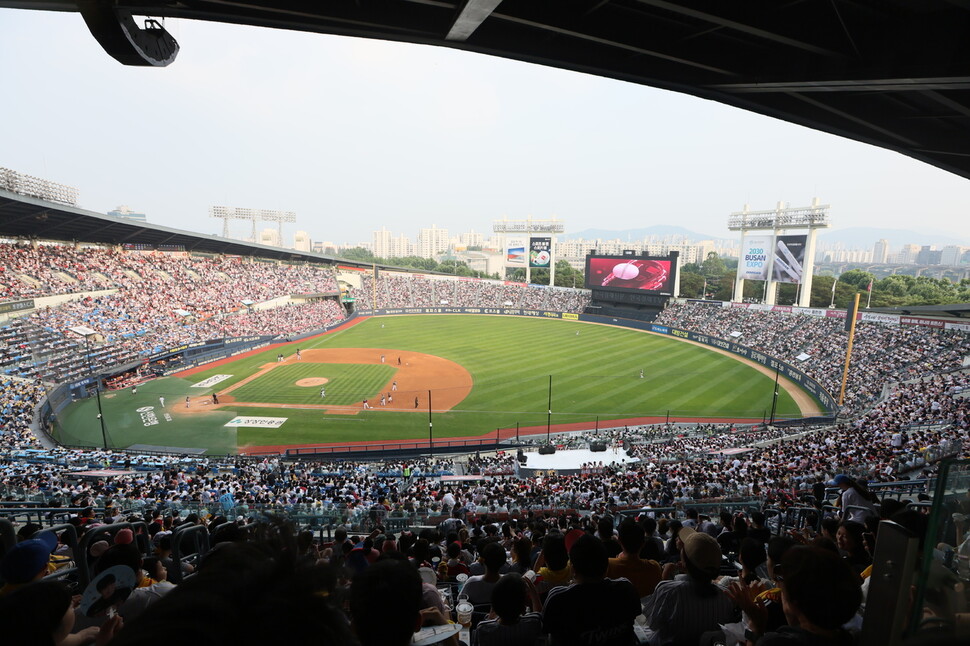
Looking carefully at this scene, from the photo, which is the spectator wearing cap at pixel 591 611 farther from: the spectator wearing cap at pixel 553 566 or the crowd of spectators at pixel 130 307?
the crowd of spectators at pixel 130 307

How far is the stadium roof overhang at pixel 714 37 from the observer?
5.26m

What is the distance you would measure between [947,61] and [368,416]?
28.4 m

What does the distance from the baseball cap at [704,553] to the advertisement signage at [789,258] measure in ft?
201

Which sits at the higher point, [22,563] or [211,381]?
[22,563]

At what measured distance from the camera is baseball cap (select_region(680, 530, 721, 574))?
3217mm

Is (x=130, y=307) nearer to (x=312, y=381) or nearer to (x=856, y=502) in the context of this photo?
(x=312, y=381)

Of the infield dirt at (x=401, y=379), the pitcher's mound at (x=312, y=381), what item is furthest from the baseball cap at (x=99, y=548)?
the pitcher's mound at (x=312, y=381)

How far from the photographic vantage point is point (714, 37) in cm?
647

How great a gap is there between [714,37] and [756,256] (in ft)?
195

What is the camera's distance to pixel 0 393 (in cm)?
2558

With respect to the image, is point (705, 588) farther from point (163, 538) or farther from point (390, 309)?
point (390, 309)

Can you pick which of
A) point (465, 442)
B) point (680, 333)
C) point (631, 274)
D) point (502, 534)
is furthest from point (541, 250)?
point (502, 534)

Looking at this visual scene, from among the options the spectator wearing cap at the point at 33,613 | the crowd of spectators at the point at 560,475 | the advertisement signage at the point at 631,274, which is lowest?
the crowd of spectators at the point at 560,475

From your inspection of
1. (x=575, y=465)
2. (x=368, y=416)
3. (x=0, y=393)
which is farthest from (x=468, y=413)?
(x=0, y=393)
